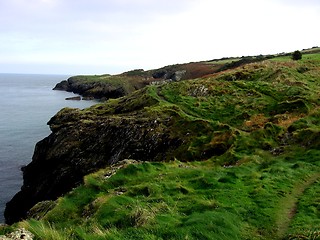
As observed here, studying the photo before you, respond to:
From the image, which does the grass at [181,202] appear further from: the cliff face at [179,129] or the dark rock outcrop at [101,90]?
the dark rock outcrop at [101,90]

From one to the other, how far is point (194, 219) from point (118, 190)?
26.2ft

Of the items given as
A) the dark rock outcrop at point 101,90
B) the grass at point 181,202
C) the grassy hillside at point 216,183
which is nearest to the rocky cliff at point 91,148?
the grassy hillside at point 216,183

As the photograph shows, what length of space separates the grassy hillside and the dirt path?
48mm

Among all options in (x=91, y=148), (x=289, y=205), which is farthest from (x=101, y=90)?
(x=289, y=205)

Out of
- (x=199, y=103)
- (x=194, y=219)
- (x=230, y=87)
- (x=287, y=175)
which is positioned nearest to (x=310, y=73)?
(x=230, y=87)

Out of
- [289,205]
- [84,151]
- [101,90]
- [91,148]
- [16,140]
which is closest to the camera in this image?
[289,205]

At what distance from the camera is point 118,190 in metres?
21.2

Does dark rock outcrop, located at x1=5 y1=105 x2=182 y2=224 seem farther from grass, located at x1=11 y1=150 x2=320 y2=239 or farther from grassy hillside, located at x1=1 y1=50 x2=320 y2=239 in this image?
grass, located at x1=11 y1=150 x2=320 y2=239

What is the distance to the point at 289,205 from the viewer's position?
56.3 feet

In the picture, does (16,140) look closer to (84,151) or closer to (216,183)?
(84,151)

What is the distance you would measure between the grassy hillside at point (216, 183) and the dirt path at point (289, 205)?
0.05 metres

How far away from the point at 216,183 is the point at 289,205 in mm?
4328

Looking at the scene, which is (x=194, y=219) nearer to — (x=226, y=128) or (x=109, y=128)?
(x=226, y=128)

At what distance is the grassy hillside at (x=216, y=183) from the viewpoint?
13.8 m
